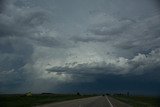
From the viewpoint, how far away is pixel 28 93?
106875 mm

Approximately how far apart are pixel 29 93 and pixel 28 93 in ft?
1.10

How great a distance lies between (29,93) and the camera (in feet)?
351
